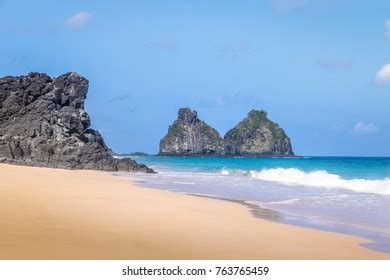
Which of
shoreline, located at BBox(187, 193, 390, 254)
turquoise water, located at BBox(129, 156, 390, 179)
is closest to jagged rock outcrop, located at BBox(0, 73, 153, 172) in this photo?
turquoise water, located at BBox(129, 156, 390, 179)

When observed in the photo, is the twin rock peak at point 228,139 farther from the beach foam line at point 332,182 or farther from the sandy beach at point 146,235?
the sandy beach at point 146,235

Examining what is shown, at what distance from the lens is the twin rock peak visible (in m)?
154

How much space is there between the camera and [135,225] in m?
9.07

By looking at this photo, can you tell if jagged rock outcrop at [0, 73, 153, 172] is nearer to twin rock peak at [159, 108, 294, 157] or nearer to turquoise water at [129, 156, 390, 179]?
turquoise water at [129, 156, 390, 179]

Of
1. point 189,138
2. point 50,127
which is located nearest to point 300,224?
point 50,127

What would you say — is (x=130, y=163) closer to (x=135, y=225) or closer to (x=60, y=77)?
(x=60, y=77)

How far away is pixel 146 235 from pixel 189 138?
14498 centimetres

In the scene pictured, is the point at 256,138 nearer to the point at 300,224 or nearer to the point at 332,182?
the point at 332,182

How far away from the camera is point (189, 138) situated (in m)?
153

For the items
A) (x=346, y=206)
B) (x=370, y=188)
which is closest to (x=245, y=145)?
(x=370, y=188)

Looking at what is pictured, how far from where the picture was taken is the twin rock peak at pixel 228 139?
154 metres

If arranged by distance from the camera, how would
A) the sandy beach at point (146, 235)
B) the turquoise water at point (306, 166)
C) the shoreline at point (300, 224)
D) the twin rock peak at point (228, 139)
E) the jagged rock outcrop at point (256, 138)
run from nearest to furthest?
the sandy beach at point (146, 235) < the shoreline at point (300, 224) < the turquoise water at point (306, 166) < the twin rock peak at point (228, 139) < the jagged rock outcrop at point (256, 138)

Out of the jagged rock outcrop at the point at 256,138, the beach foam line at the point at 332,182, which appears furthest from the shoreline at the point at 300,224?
the jagged rock outcrop at the point at 256,138
